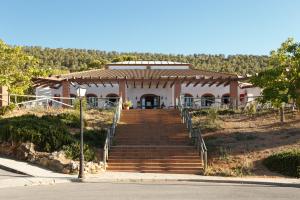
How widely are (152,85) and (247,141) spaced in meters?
21.4

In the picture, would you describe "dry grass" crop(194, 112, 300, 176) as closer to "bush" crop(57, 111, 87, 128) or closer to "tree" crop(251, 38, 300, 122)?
"tree" crop(251, 38, 300, 122)

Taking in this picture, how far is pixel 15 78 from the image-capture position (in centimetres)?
3312

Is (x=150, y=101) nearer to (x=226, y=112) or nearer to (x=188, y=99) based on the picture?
(x=188, y=99)

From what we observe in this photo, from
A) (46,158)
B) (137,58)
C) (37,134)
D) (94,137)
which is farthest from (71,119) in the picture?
(137,58)

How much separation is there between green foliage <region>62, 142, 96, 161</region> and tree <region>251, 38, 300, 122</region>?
1002 cm

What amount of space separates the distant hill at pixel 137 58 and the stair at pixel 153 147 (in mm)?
46918

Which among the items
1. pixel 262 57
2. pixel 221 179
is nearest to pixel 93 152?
pixel 221 179

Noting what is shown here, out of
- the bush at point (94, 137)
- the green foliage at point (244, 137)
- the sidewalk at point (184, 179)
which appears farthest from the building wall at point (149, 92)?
the sidewalk at point (184, 179)

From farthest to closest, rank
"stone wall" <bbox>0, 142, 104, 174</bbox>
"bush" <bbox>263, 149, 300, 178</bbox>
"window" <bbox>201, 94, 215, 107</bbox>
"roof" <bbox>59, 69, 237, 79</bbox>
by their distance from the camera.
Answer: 1. "window" <bbox>201, 94, 215, 107</bbox>
2. "roof" <bbox>59, 69, 237, 79</bbox>
3. "bush" <bbox>263, 149, 300, 178</bbox>
4. "stone wall" <bbox>0, 142, 104, 174</bbox>

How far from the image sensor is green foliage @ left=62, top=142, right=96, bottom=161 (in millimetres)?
21875

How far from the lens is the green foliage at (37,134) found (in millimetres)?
22531

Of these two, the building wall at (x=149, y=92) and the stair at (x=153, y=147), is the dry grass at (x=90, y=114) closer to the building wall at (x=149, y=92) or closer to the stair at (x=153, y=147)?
the stair at (x=153, y=147)

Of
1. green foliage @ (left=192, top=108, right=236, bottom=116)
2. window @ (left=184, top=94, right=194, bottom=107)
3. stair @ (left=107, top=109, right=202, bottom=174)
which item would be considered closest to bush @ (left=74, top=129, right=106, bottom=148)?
stair @ (left=107, top=109, right=202, bottom=174)

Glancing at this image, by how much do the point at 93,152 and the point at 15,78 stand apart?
1297cm
